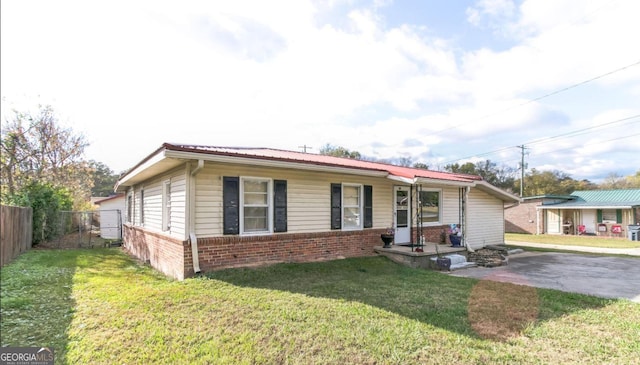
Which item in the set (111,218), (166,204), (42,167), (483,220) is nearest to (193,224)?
(166,204)

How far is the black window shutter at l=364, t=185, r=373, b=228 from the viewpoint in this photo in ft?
31.3

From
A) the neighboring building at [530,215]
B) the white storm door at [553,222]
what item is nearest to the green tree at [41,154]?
the neighboring building at [530,215]

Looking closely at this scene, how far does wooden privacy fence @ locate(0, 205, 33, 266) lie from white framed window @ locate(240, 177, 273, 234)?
6.86 meters

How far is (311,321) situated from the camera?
14.0 feet

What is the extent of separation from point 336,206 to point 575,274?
20.5 feet

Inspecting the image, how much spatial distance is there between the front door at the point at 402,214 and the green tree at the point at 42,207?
14.7 metres

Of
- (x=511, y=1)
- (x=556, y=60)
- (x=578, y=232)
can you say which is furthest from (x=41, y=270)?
(x=578, y=232)

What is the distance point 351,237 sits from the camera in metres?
9.16

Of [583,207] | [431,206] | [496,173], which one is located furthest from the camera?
[496,173]

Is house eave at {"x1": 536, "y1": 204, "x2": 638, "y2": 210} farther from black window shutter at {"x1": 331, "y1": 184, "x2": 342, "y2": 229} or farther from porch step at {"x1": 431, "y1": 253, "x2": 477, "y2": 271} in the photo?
black window shutter at {"x1": 331, "y1": 184, "x2": 342, "y2": 229}

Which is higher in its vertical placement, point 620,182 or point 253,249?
point 620,182

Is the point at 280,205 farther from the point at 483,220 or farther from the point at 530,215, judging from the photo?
the point at 530,215

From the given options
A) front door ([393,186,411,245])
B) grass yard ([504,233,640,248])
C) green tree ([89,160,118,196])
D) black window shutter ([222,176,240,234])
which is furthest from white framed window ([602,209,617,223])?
green tree ([89,160,118,196])

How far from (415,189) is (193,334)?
332 inches
